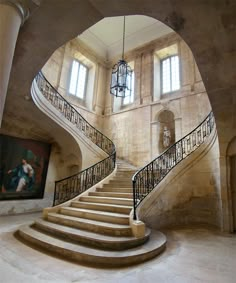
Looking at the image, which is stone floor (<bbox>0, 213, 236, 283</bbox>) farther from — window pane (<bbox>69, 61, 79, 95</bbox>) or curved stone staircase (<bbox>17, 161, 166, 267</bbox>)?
window pane (<bbox>69, 61, 79, 95</bbox>)

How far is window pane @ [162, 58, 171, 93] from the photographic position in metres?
10.6

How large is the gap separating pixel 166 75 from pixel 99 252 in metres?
10.0

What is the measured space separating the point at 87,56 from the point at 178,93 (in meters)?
6.21

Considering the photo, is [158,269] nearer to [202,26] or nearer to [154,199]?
[154,199]

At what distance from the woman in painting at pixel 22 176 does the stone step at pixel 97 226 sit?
3.47 metres

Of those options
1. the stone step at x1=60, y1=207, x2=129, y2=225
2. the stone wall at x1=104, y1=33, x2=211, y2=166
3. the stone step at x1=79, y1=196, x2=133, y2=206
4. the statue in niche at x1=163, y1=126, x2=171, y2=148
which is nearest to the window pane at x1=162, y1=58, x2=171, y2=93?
the stone wall at x1=104, y1=33, x2=211, y2=166

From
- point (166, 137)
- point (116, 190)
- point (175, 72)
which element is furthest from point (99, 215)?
point (175, 72)

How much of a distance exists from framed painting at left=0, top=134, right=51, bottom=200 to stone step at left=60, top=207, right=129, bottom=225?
324 centimetres

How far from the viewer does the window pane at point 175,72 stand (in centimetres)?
1017

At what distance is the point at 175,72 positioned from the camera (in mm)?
10477

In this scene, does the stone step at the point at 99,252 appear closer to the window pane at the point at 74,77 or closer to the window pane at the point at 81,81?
the window pane at the point at 74,77

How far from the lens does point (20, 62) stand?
397 centimetres

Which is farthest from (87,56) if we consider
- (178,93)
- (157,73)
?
(178,93)

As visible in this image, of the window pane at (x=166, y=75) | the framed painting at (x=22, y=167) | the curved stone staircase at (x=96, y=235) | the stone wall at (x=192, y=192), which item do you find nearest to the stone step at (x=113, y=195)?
the curved stone staircase at (x=96, y=235)
